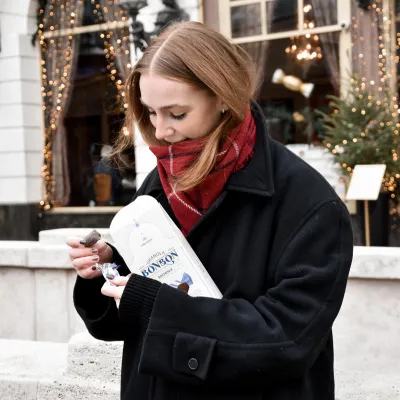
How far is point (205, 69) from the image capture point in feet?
4.25

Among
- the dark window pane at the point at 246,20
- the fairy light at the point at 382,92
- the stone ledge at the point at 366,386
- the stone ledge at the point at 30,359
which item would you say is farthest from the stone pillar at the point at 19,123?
the stone ledge at the point at 366,386

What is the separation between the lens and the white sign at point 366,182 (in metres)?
7.14

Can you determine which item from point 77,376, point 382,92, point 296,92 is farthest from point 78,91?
point 77,376

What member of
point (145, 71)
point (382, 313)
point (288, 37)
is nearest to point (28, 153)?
point (288, 37)

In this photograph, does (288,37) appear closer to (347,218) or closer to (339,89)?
(339,89)

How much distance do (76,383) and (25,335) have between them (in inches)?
71.7

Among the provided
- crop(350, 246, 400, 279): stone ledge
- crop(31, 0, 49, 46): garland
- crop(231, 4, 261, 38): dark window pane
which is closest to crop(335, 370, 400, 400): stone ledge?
crop(350, 246, 400, 279): stone ledge

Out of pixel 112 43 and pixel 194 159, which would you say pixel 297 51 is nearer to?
pixel 112 43

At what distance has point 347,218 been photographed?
4.28 ft

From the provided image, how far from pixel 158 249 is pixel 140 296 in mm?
105

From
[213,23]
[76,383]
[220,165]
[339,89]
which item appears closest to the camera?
[220,165]

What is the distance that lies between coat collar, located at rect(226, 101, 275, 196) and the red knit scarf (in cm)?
1

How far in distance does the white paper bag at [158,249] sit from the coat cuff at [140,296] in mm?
51

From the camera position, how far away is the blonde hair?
1.30 meters
